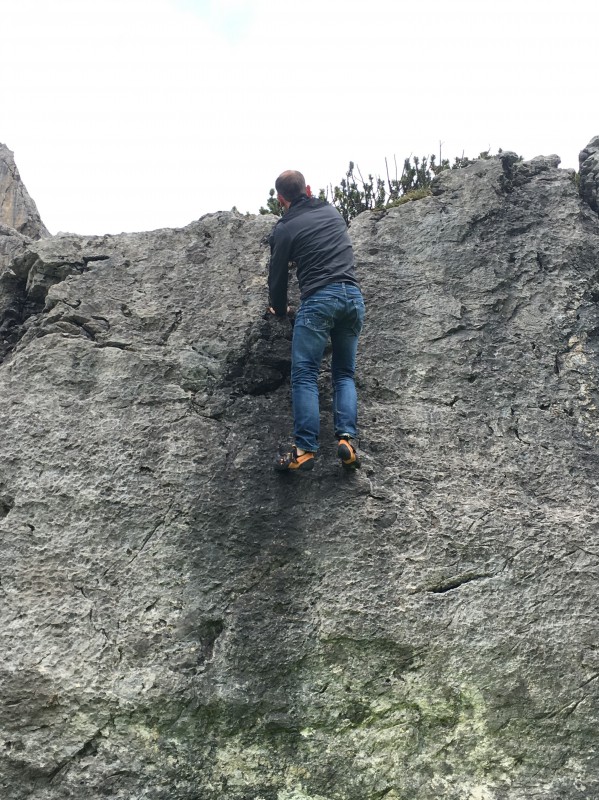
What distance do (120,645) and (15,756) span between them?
97 cm

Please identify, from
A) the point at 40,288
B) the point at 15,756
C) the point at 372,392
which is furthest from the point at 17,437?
the point at 372,392

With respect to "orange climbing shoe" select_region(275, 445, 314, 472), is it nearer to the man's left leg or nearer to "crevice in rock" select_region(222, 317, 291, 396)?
the man's left leg

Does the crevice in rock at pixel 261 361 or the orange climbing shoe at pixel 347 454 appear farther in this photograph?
the crevice in rock at pixel 261 361

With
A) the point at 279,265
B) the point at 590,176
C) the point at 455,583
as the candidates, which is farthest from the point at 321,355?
the point at 590,176

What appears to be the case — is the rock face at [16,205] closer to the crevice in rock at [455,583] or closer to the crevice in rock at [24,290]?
the crevice in rock at [24,290]

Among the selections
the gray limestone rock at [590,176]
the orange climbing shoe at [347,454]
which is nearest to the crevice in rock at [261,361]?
the orange climbing shoe at [347,454]

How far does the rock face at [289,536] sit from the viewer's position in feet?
16.6

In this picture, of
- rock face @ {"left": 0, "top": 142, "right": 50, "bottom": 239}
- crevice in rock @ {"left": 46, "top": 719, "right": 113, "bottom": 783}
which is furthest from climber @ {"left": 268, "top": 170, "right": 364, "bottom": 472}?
rock face @ {"left": 0, "top": 142, "right": 50, "bottom": 239}

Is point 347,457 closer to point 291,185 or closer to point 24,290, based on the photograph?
point 291,185

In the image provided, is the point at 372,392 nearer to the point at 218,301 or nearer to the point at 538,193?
the point at 218,301

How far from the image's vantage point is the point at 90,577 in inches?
216

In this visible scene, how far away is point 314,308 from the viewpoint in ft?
20.5

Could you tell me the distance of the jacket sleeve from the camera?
21.4ft

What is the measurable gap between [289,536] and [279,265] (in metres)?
2.48
